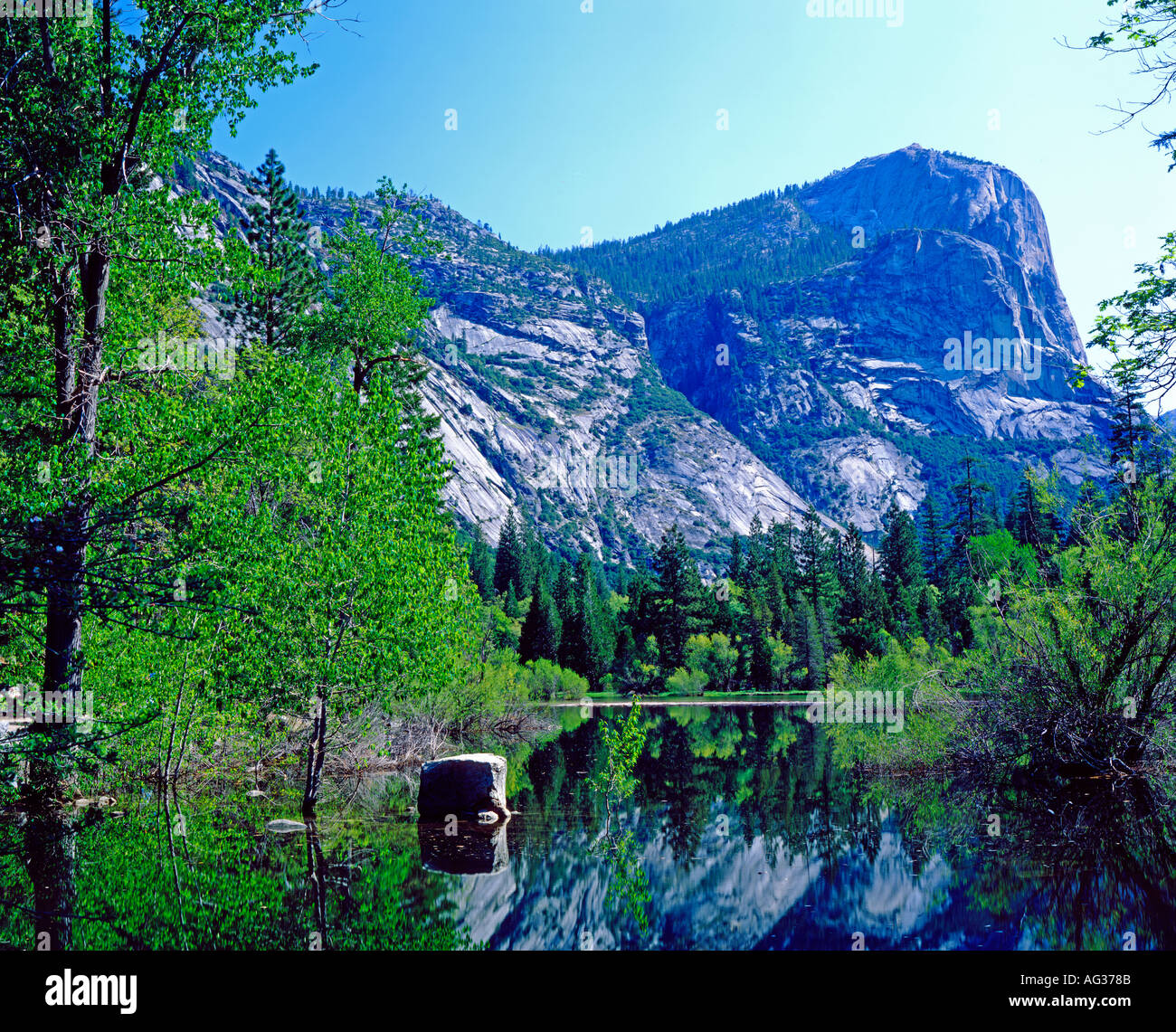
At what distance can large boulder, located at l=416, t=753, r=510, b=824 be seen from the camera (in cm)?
1580

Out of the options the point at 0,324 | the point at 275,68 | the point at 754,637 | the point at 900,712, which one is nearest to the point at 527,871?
the point at 0,324

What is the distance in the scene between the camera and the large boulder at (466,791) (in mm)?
15805

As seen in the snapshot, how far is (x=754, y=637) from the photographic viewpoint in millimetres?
78062

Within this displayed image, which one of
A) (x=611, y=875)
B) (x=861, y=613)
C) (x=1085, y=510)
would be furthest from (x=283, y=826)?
(x=861, y=613)

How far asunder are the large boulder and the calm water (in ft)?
2.24

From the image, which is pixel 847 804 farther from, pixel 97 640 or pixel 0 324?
pixel 0 324

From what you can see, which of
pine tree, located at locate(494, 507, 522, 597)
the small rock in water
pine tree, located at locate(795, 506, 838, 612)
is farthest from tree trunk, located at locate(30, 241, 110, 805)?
pine tree, located at locate(494, 507, 522, 597)

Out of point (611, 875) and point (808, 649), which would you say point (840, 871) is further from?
point (808, 649)

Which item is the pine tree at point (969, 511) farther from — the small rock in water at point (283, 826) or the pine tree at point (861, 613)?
the small rock in water at point (283, 826)

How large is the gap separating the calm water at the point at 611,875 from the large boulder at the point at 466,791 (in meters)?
0.68

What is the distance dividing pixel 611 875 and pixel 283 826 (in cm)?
593

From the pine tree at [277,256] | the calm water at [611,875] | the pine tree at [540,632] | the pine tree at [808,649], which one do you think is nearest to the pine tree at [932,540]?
the pine tree at [808,649]

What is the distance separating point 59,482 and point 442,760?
9.87 m

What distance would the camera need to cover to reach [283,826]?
1405 cm
